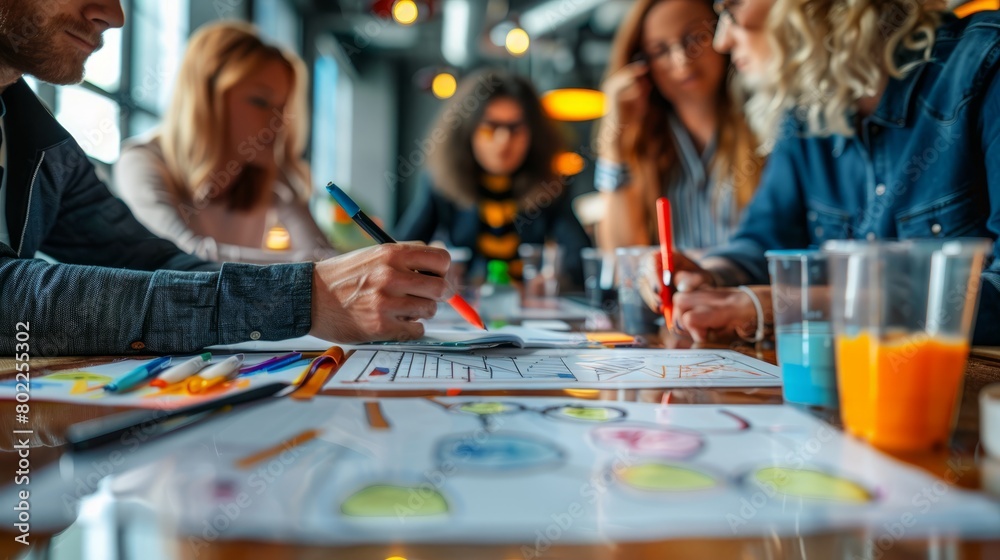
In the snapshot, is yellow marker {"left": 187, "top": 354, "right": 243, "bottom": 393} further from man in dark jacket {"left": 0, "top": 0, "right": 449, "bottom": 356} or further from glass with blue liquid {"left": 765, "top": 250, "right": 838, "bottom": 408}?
glass with blue liquid {"left": 765, "top": 250, "right": 838, "bottom": 408}

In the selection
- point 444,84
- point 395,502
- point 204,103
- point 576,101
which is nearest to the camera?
point 395,502

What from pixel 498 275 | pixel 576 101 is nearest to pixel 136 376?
pixel 498 275

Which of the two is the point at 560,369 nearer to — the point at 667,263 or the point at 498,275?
the point at 667,263

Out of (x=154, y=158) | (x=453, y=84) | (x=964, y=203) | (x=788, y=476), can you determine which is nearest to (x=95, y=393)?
(x=788, y=476)

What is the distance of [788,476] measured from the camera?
412 mm

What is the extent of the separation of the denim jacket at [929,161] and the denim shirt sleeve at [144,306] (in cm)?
95

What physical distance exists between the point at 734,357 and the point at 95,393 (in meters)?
0.77

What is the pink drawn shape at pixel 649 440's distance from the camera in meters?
0.46

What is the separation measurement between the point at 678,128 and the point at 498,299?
3.64 feet

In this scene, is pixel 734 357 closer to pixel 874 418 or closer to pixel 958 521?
pixel 874 418

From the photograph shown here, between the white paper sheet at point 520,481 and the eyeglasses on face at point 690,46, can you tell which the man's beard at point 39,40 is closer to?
the white paper sheet at point 520,481

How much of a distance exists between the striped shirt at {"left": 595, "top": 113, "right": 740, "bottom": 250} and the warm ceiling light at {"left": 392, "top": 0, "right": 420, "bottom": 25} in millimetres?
1600

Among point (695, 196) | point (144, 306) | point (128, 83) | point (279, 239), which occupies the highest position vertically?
point (128, 83)

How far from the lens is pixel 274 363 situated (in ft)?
2.54
